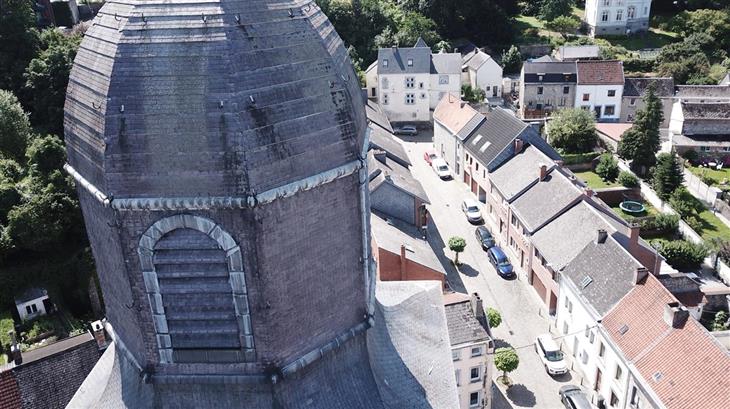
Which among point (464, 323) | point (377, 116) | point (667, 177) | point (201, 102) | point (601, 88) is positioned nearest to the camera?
point (201, 102)

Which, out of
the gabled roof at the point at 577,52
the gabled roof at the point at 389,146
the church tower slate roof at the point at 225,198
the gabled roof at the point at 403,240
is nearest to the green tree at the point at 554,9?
the gabled roof at the point at 577,52

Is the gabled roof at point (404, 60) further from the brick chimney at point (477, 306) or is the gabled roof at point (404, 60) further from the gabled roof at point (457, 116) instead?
the brick chimney at point (477, 306)

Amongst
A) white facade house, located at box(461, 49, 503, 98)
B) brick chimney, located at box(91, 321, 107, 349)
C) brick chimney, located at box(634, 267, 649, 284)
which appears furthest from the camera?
white facade house, located at box(461, 49, 503, 98)

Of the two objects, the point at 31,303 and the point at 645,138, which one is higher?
the point at 645,138

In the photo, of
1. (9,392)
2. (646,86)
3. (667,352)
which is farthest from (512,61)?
(9,392)

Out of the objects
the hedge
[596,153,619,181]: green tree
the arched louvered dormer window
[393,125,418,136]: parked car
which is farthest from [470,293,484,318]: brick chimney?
[393,125,418,136]: parked car

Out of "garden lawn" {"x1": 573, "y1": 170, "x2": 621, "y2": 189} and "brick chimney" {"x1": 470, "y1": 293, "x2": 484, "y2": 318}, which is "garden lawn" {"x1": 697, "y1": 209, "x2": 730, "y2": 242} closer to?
"garden lawn" {"x1": 573, "y1": 170, "x2": 621, "y2": 189}

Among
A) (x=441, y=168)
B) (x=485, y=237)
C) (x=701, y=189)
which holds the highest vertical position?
(x=441, y=168)

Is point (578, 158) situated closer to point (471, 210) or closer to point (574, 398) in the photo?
point (471, 210)
